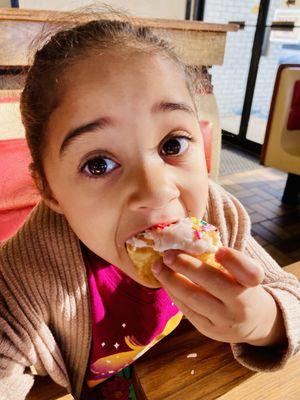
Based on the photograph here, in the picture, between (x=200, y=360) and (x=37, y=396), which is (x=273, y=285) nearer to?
(x=200, y=360)

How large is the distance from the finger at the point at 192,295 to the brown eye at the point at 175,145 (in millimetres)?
249

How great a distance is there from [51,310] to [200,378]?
0.37 metres

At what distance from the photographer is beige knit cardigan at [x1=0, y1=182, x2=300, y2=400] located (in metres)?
0.71

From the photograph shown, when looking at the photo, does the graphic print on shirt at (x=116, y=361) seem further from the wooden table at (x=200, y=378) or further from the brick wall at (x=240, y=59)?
the brick wall at (x=240, y=59)

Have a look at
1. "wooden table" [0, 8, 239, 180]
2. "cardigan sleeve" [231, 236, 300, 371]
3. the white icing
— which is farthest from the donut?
"wooden table" [0, 8, 239, 180]

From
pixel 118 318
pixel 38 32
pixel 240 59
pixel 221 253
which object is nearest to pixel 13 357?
pixel 118 318

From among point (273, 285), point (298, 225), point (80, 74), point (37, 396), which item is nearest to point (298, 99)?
point (298, 225)

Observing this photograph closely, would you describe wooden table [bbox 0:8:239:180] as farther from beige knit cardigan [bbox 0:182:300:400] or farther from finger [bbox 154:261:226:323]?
finger [bbox 154:261:226:323]

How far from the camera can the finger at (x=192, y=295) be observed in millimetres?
568

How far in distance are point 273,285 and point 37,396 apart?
0.59m

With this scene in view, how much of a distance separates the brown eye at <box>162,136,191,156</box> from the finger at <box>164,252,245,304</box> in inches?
10.4

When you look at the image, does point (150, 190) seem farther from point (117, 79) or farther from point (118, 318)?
point (118, 318)

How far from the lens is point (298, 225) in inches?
131

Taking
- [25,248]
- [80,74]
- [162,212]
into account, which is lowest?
[25,248]
